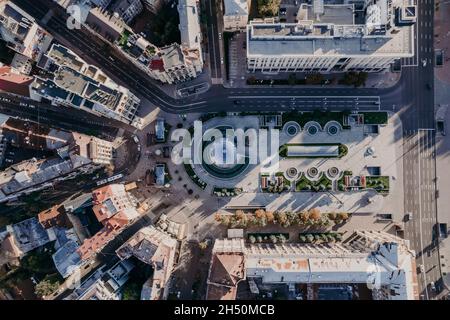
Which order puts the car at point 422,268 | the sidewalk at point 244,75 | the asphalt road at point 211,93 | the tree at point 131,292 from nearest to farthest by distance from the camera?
1. the tree at point 131,292
2. the car at point 422,268
3. the sidewalk at point 244,75
4. the asphalt road at point 211,93

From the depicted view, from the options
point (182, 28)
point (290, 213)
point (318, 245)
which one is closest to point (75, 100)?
point (182, 28)

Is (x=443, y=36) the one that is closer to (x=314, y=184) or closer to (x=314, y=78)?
(x=314, y=78)

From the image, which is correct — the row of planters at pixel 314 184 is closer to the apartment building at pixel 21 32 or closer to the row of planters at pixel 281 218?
the row of planters at pixel 281 218

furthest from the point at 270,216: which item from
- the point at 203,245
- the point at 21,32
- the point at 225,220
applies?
the point at 21,32

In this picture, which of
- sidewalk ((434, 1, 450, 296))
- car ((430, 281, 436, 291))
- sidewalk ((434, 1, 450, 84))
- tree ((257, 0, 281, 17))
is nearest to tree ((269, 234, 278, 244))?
car ((430, 281, 436, 291))

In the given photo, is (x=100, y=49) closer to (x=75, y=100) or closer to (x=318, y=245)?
(x=75, y=100)

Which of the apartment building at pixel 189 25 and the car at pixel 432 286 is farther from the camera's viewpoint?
the car at pixel 432 286

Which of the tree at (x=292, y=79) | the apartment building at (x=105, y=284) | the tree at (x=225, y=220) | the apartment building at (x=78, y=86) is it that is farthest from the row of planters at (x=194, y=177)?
the tree at (x=292, y=79)

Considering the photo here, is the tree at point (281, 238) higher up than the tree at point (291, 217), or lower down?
lower down
